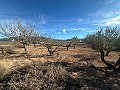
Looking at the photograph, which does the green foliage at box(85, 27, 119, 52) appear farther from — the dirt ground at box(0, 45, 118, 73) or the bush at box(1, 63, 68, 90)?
the bush at box(1, 63, 68, 90)

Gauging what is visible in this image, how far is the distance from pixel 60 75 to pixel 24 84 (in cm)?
282

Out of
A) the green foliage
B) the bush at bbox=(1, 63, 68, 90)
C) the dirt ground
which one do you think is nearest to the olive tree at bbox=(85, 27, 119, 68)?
the green foliage

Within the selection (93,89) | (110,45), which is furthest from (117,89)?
(110,45)

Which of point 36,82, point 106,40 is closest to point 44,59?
point 106,40

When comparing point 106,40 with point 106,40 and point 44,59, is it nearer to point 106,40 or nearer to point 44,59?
point 106,40

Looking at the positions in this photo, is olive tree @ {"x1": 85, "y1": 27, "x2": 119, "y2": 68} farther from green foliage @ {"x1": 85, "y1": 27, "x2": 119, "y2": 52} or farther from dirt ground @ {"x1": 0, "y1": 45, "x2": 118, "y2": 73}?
dirt ground @ {"x1": 0, "y1": 45, "x2": 118, "y2": 73}

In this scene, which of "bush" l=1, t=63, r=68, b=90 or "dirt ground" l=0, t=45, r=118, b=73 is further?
"dirt ground" l=0, t=45, r=118, b=73

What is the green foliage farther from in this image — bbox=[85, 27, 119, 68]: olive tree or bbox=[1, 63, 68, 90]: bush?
bbox=[1, 63, 68, 90]: bush

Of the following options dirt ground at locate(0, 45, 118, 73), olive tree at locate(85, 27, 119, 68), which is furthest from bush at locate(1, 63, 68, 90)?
olive tree at locate(85, 27, 119, 68)

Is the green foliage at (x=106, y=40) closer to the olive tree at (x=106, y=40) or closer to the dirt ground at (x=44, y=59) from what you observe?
the olive tree at (x=106, y=40)

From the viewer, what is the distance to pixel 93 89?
9281 mm

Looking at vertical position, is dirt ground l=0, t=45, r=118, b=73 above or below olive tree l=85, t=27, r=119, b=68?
below

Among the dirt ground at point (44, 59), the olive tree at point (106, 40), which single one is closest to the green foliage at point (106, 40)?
the olive tree at point (106, 40)

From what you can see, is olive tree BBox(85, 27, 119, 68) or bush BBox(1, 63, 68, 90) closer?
bush BBox(1, 63, 68, 90)
